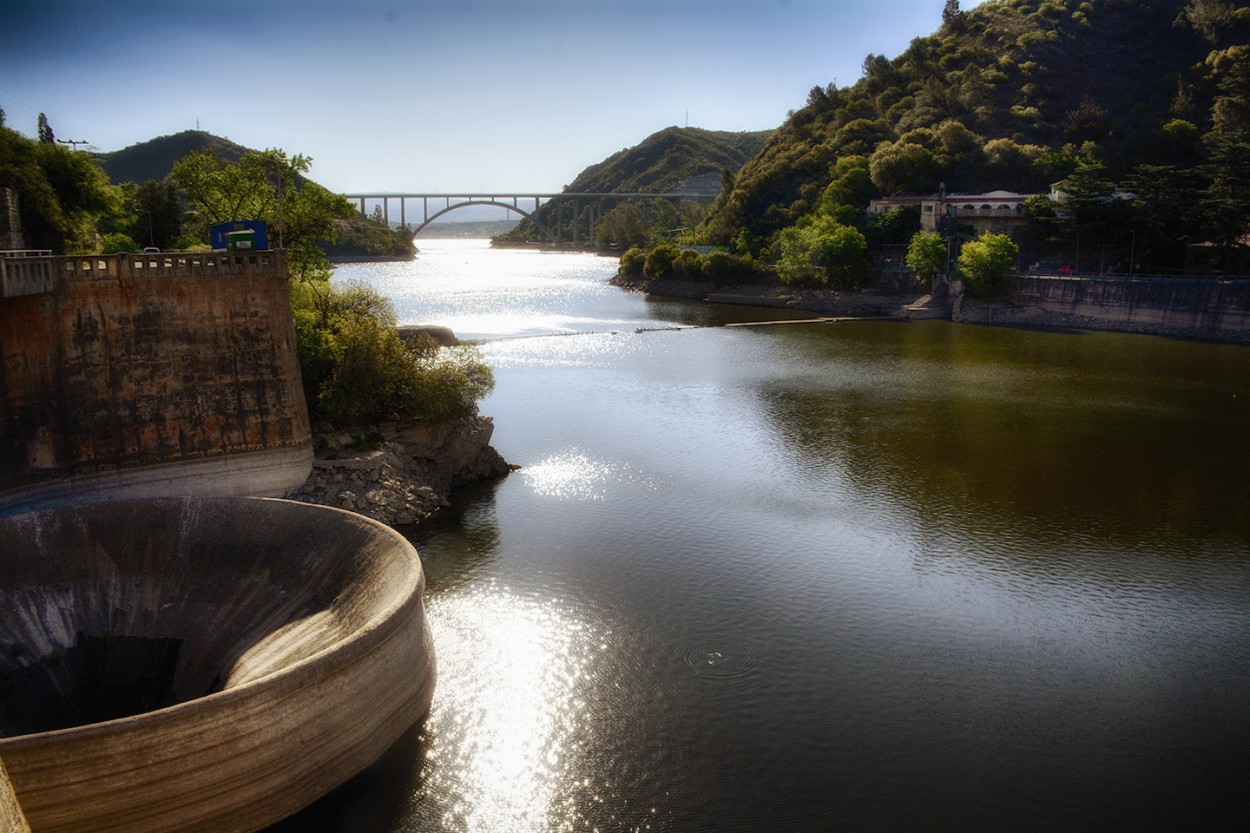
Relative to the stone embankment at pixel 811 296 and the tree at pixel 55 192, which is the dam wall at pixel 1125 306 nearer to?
the stone embankment at pixel 811 296

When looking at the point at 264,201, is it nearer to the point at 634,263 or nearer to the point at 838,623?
the point at 838,623

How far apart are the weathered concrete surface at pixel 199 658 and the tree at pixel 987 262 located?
221 ft

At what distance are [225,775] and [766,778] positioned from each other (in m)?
8.33

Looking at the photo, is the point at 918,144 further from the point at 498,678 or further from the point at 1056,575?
the point at 498,678

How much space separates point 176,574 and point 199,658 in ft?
7.40

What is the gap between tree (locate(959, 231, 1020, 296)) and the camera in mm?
73938

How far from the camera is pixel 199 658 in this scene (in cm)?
1698

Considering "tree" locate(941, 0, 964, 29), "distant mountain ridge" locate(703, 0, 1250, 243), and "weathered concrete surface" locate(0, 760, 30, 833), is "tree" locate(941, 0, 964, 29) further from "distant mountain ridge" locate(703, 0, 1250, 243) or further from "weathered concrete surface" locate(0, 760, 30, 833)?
"weathered concrete surface" locate(0, 760, 30, 833)

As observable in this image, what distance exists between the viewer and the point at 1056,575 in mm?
23000

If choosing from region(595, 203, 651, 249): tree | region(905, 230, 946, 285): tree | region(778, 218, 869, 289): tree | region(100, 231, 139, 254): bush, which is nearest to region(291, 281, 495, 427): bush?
region(100, 231, 139, 254): bush

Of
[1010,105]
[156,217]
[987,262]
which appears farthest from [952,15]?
[156,217]

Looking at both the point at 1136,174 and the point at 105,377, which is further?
the point at 1136,174

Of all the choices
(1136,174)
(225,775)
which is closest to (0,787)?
(225,775)

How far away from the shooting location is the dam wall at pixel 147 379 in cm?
2111
